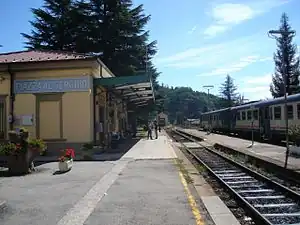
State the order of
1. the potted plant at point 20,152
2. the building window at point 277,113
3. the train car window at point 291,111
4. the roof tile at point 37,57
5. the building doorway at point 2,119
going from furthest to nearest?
the building window at point 277,113 < the train car window at point 291,111 < the building doorway at point 2,119 < the roof tile at point 37,57 < the potted plant at point 20,152

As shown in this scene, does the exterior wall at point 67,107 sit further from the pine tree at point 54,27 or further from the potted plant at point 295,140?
the pine tree at point 54,27

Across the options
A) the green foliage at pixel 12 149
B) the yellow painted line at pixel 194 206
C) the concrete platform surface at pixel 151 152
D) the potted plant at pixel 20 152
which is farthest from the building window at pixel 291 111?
the green foliage at pixel 12 149

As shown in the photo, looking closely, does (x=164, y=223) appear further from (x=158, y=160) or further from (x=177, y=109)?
(x=177, y=109)

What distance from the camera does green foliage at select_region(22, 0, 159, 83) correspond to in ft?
133

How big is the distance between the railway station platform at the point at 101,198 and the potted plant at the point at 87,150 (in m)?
4.23

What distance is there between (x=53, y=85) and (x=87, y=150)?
12.8 feet

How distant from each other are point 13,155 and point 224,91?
10512cm

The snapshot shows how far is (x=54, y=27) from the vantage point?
44.5 m

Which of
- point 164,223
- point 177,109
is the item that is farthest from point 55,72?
point 177,109

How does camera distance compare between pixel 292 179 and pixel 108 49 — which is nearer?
pixel 292 179

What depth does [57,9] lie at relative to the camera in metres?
46.9

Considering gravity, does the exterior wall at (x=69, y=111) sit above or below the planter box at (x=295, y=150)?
above

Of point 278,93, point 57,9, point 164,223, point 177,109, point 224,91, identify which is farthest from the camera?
point 177,109

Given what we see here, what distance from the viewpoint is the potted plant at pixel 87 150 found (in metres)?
18.5
